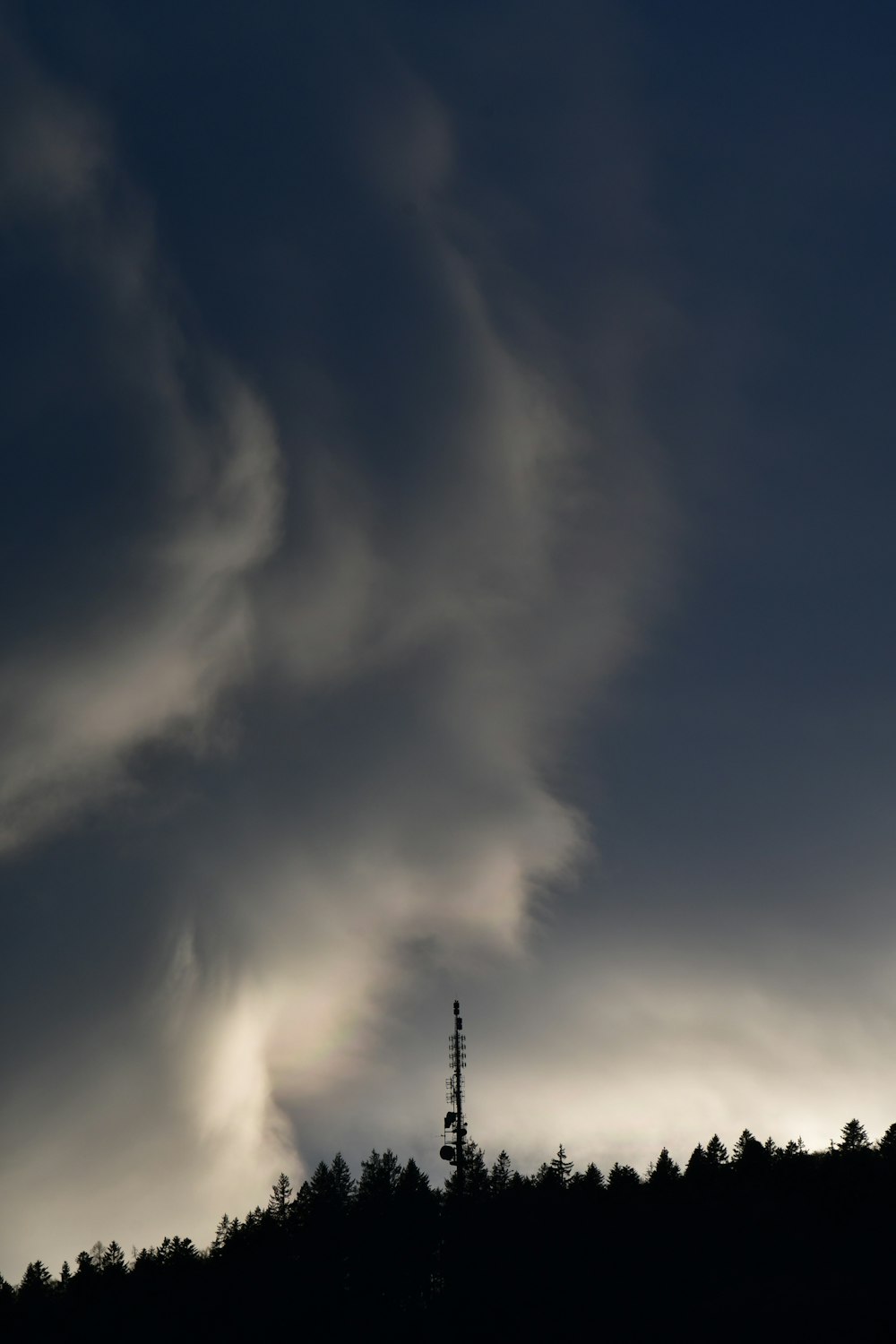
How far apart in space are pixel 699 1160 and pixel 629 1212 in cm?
2172

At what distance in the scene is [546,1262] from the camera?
89938mm

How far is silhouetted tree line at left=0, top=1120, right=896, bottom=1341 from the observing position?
75312 mm

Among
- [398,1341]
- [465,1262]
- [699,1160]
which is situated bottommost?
[398,1341]

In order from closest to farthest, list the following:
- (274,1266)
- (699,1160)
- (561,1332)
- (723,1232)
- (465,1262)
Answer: (465,1262) < (561,1332) < (723,1232) < (274,1266) < (699,1160)

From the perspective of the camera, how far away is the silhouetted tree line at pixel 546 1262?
7531 centimetres

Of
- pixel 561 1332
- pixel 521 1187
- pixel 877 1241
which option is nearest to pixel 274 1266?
pixel 521 1187

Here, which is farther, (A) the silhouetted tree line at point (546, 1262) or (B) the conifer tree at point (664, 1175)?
(B) the conifer tree at point (664, 1175)

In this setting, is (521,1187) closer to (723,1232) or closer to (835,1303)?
(723,1232)

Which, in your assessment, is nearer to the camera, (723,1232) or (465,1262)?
(465,1262)

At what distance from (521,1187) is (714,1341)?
58368mm

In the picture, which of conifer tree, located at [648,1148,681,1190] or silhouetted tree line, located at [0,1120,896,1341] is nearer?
silhouetted tree line, located at [0,1120,896,1341]

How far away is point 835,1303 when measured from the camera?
7169 centimetres

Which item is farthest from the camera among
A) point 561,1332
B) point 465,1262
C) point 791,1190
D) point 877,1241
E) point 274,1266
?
point 274,1266

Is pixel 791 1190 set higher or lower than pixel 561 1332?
higher
